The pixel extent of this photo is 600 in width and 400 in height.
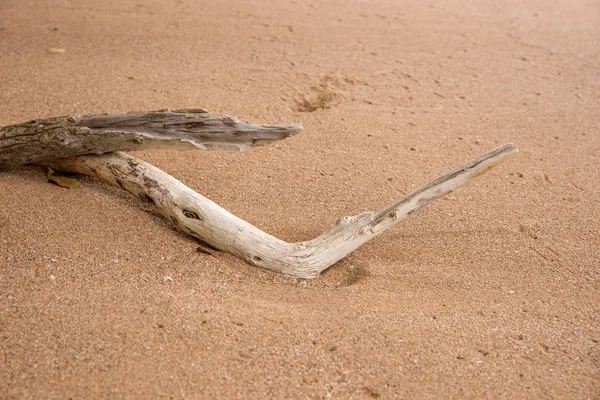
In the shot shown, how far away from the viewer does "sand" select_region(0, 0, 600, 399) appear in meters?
2.64

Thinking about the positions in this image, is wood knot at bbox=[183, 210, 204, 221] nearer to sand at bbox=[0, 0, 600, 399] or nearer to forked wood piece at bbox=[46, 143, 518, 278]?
forked wood piece at bbox=[46, 143, 518, 278]

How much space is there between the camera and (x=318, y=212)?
12.6 ft

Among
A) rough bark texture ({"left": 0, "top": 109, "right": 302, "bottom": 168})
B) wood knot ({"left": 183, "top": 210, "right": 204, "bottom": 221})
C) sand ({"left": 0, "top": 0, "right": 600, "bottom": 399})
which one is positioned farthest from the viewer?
wood knot ({"left": 183, "top": 210, "right": 204, "bottom": 221})

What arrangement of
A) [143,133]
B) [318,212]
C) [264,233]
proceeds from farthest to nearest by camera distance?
[318,212] → [264,233] → [143,133]

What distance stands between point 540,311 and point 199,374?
5.75 ft

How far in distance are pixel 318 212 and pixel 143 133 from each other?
3.95ft

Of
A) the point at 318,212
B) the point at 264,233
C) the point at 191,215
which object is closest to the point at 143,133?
the point at 191,215

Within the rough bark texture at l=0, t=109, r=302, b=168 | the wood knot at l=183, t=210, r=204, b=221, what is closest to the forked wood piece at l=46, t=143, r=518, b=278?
the wood knot at l=183, t=210, r=204, b=221

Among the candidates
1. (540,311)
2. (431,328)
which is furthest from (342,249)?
(540,311)

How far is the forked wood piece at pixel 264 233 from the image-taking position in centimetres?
316

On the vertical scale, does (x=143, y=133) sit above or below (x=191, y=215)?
above

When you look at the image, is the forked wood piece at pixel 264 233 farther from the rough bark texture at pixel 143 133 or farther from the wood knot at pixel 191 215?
the rough bark texture at pixel 143 133

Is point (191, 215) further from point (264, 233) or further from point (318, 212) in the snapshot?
point (318, 212)

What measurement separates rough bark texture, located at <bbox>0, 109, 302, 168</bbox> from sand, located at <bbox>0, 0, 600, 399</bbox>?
30 centimetres
